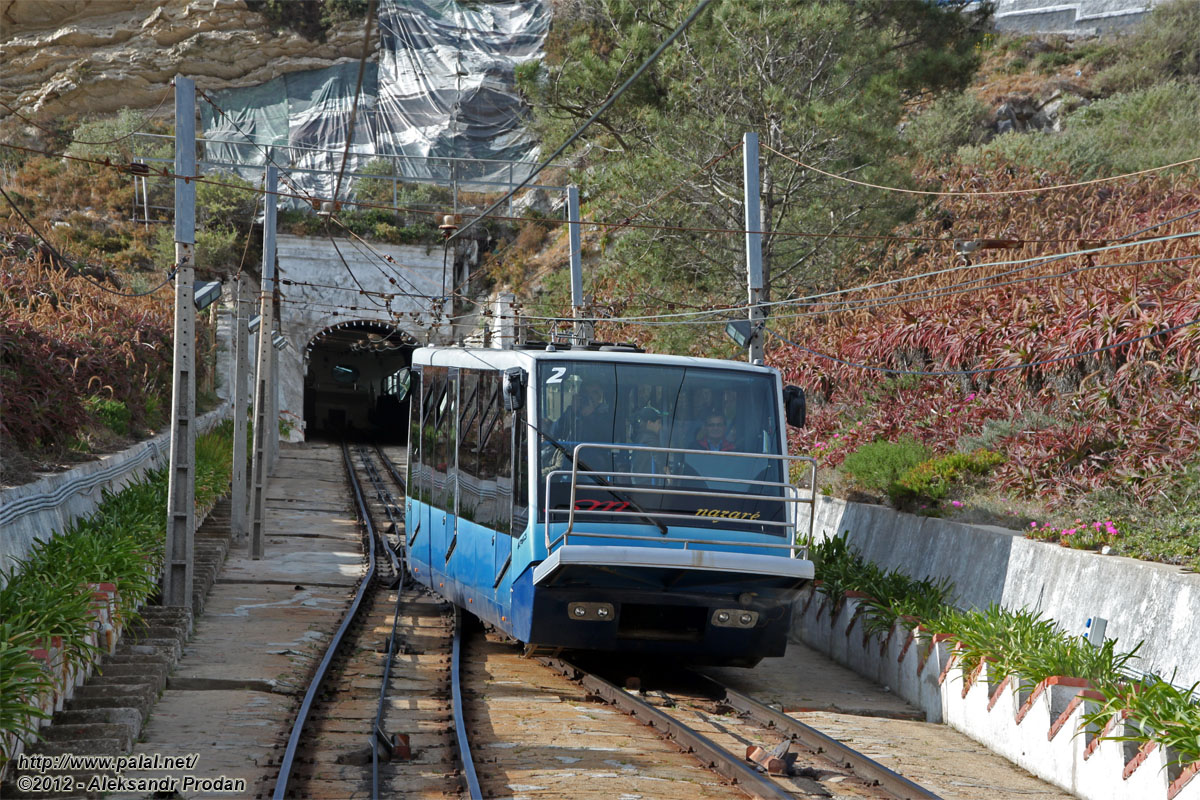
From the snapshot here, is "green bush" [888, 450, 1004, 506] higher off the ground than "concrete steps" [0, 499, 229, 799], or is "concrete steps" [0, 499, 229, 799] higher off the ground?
"green bush" [888, 450, 1004, 506]

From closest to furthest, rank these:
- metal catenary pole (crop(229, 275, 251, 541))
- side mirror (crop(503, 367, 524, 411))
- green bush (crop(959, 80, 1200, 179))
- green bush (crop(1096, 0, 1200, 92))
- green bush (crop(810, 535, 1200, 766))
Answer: green bush (crop(810, 535, 1200, 766)) → side mirror (crop(503, 367, 524, 411)) → metal catenary pole (crop(229, 275, 251, 541)) → green bush (crop(959, 80, 1200, 179)) → green bush (crop(1096, 0, 1200, 92))

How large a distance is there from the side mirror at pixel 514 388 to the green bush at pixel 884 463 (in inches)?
228

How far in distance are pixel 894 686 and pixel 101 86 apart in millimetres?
72209

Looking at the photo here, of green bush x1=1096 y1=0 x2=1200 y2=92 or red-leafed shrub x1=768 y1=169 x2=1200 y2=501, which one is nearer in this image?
red-leafed shrub x1=768 y1=169 x2=1200 y2=501

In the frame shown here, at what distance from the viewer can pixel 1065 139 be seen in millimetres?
32969

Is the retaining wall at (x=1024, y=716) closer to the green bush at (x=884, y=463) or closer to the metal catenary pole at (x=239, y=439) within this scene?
the green bush at (x=884, y=463)

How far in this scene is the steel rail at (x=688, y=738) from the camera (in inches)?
287

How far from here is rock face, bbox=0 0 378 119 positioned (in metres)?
71.7

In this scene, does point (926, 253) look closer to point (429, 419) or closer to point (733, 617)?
point (429, 419)

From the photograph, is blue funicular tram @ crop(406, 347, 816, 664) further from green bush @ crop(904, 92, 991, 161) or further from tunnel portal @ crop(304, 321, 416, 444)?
tunnel portal @ crop(304, 321, 416, 444)

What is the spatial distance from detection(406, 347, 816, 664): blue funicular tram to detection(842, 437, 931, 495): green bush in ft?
12.7

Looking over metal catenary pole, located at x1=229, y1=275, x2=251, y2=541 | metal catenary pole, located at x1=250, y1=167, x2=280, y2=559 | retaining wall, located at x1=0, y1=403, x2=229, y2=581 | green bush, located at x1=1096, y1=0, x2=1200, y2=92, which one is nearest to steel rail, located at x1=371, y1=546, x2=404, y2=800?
retaining wall, located at x1=0, y1=403, x2=229, y2=581

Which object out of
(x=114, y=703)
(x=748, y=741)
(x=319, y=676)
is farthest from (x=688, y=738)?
(x=114, y=703)

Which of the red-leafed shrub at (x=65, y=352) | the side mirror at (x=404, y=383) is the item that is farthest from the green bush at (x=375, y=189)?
the side mirror at (x=404, y=383)
